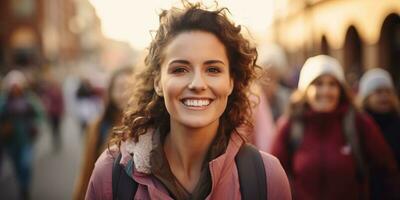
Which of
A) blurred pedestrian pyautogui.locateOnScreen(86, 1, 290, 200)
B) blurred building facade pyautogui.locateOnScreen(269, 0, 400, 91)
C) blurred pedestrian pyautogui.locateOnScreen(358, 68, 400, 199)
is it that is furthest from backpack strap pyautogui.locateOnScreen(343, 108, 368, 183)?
blurred building facade pyautogui.locateOnScreen(269, 0, 400, 91)

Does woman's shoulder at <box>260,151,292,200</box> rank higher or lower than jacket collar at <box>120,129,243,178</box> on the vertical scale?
lower

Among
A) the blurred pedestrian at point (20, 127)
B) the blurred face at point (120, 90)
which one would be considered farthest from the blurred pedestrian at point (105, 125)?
the blurred pedestrian at point (20, 127)

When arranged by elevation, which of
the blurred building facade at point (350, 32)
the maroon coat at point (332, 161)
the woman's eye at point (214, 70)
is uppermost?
the blurred building facade at point (350, 32)

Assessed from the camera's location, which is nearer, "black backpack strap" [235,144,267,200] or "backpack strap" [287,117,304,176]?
"black backpack strap" [235,144,267,200]

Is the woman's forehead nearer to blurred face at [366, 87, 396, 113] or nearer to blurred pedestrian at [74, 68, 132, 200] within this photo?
blurred pedestrian at [74, 68, 132, 200]

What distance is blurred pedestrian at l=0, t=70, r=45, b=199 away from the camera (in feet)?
26.5

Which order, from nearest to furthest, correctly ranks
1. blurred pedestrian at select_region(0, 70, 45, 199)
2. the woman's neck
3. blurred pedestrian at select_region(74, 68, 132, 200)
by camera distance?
the woman's neck → blurred pedestrian at select_region(74, 68, 132, 200) → blurred pedestrian at select_region(0, 70, 45, 199)

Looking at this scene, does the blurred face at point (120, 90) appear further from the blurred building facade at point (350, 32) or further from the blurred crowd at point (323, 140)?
the blurred building facade at point (350, 32)

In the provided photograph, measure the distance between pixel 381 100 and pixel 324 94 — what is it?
60.5 inches

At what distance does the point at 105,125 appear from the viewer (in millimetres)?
4949

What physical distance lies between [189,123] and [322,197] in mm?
2163

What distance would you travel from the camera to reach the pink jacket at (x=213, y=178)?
231 cm

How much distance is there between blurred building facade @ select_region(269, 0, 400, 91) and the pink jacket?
1056cm

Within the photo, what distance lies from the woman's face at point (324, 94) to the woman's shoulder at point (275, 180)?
206 centimetres
